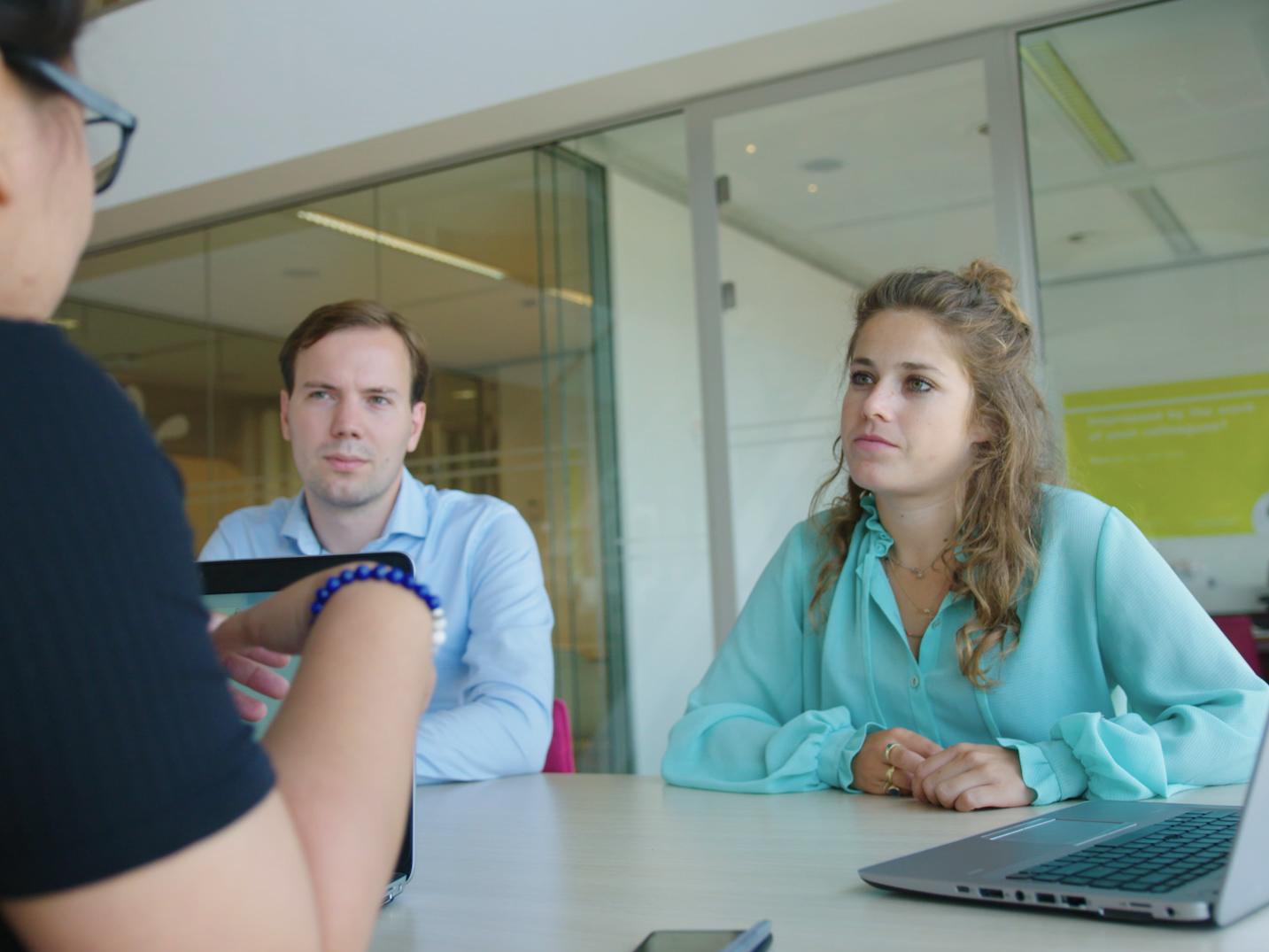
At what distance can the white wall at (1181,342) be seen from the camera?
3.40 metres

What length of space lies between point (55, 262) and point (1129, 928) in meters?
0.86

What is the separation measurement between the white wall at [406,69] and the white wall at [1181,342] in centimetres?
88

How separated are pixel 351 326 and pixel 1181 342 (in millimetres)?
2411

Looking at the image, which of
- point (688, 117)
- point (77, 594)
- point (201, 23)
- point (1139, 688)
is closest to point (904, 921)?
point (77, 594)

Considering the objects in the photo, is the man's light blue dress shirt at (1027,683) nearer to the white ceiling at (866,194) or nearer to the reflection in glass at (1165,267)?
the reflection in glass at (1165,267)

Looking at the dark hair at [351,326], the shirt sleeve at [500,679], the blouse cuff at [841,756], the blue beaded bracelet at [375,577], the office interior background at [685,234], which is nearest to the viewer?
the blue beaded bracelet at [375,577]

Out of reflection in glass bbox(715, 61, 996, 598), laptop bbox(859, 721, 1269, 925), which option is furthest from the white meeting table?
reflection in glass bbox(715, 61, 996, 598)

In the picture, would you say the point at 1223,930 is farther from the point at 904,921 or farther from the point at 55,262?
the point at 55,262

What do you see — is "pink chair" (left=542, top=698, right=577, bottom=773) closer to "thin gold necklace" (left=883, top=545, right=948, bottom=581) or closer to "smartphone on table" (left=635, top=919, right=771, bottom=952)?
"thin gold necklace" (left=883, top=545, right=948, bottom=581)

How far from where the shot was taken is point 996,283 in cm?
216

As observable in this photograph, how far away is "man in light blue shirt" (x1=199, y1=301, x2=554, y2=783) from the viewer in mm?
2227

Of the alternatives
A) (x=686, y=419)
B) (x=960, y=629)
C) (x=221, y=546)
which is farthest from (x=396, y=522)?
(x=686, y=419)

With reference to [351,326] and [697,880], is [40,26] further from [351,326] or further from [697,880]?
[351,326]

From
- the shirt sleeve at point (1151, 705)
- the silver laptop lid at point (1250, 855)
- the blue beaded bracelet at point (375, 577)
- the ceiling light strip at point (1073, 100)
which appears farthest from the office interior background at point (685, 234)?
the blue beaded bracelet at point (375, 577)
